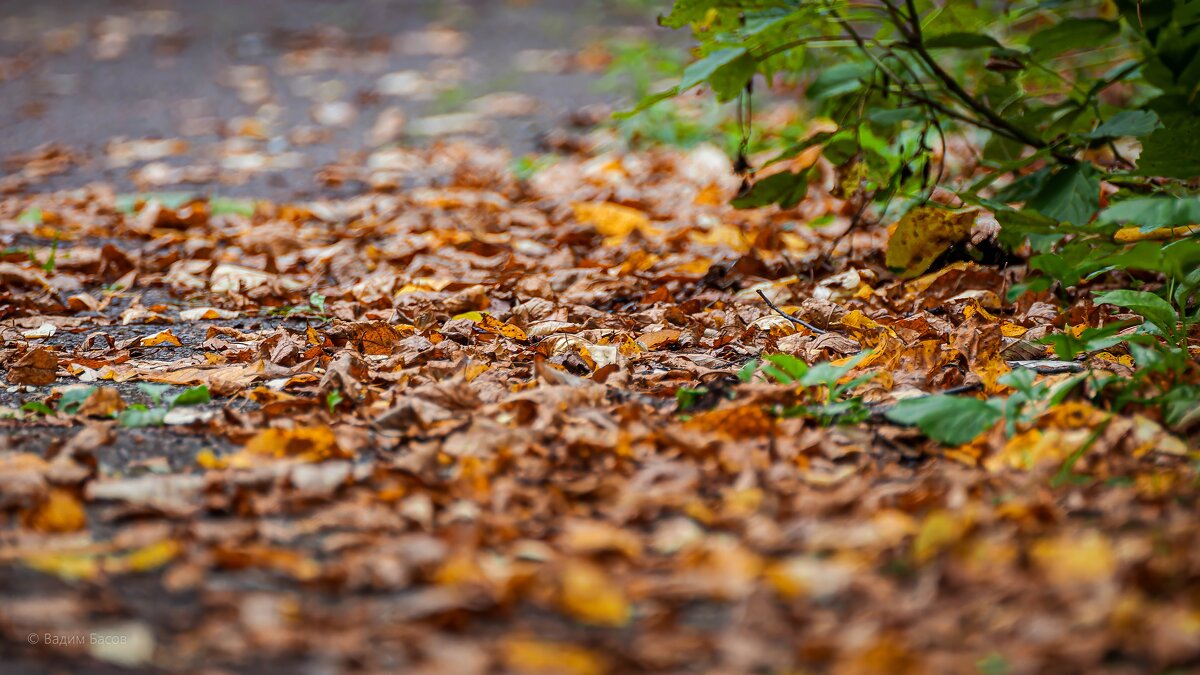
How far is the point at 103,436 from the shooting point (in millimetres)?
1573

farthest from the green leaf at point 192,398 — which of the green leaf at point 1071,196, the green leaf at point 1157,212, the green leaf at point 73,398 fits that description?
the green leaf at point 1071,196

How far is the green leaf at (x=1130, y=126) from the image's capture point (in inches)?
76.9

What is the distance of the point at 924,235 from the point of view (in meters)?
2.35

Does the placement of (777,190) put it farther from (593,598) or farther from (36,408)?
(36,408)

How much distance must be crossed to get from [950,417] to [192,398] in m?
1.26

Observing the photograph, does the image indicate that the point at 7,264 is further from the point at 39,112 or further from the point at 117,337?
the point at 39,112

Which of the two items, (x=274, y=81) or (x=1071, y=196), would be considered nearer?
(x=1071, y=196)

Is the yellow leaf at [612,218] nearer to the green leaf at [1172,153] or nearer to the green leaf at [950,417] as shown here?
the green leaf at [1172,153]

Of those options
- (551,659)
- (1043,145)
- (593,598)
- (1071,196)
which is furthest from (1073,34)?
(551,659)

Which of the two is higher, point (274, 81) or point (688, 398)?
point (688, 398)

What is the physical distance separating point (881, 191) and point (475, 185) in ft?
6.16

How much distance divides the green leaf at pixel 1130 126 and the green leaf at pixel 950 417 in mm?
777

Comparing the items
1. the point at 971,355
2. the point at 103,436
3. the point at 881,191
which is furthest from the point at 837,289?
the point at 103,436

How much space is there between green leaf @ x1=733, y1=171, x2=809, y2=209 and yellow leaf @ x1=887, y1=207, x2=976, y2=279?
0.84ft
